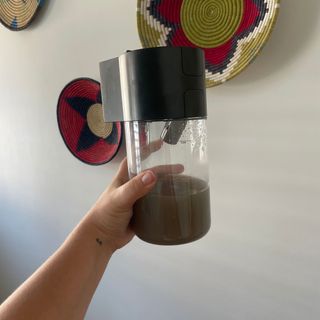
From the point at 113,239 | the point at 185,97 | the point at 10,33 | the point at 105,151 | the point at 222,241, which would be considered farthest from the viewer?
the point at 10,33

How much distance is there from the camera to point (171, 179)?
0.50 metres

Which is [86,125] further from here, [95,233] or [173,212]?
[173,212]

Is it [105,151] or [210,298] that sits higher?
[105,151]

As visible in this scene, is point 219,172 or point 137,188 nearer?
point 137,188

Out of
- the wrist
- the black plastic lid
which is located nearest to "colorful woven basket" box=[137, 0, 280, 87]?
the black plastic lid

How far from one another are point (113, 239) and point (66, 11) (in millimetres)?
622

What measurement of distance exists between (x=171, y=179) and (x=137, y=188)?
0.22 ft

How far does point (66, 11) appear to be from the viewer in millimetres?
849

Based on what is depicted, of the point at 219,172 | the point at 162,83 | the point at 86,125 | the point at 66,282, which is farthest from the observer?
the point at 86,125

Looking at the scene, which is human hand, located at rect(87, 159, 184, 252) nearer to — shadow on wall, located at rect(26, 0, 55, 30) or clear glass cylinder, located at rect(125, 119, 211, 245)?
clear glass cylinder, located at rect(125, 119, 211, 245)

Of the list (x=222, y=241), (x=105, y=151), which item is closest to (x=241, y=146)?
(x=222, y=241)

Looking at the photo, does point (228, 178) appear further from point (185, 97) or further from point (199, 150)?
point (185, 97)

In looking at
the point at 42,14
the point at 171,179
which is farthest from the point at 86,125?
the point at 171,179

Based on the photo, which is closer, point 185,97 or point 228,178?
point 185,97
